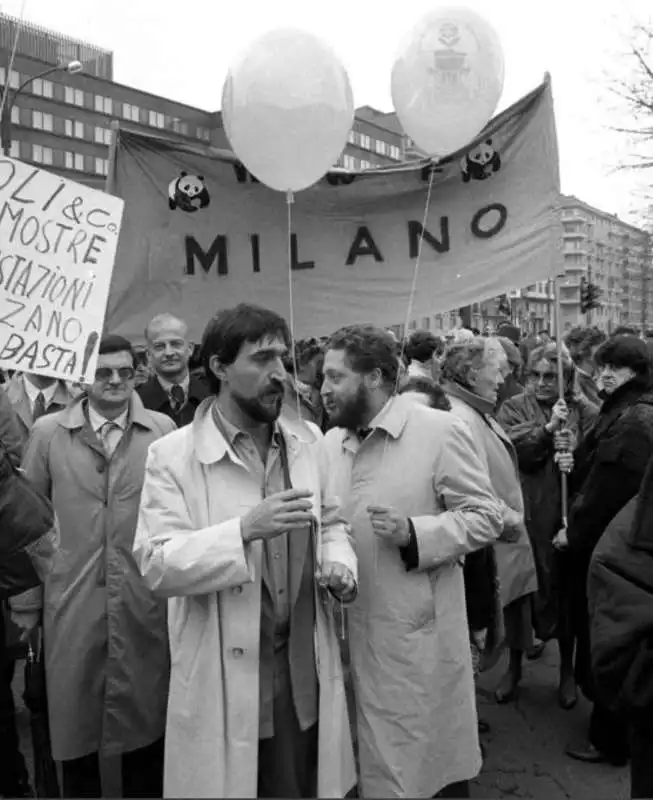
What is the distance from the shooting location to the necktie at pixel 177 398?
161 inches

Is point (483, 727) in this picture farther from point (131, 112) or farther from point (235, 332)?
point (131, 112)

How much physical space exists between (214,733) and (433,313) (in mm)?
2798

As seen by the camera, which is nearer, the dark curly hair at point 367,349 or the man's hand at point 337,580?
the man's hand at point 337,580

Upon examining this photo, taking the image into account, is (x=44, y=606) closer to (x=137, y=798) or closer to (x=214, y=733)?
(x=137, y=798)

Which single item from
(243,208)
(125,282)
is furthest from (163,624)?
(243,208)

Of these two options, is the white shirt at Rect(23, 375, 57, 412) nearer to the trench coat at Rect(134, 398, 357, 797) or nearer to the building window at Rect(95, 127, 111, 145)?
the trench coat at Rect(134, 398, 357, 797)

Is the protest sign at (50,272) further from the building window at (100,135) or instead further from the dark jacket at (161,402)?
the building window at (100,135)

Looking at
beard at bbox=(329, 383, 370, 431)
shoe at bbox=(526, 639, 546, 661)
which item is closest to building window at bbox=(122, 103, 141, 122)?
shoe at bbox=(526, 639, 546, 661)

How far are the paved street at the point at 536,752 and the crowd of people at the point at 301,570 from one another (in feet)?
0.32

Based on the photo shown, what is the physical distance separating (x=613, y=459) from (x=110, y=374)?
7.00ft

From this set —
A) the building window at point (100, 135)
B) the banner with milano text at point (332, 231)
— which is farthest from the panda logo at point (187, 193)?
the building window at point (100, 135)

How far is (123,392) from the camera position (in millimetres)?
3240

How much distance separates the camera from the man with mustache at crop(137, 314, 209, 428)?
13.3ft

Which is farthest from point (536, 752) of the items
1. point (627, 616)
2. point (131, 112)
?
point (131, 112)
